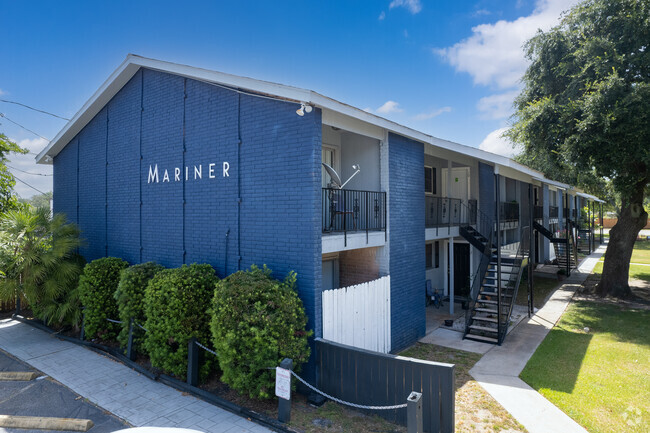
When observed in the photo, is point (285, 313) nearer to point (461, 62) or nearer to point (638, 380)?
point (638, 380)

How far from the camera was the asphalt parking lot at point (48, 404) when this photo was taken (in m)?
6.09

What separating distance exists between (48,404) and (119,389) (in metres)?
1.11

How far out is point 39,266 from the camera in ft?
32.5

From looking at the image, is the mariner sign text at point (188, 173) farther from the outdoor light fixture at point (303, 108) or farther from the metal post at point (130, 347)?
the metal post at point (130, 347)

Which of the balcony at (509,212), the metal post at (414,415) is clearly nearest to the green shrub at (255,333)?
the metal post at (414,415)

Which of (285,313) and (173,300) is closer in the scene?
(285,313)

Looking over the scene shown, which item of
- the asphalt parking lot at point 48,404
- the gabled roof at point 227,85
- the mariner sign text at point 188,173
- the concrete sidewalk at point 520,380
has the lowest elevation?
the concrete sidewalk at point 520,380

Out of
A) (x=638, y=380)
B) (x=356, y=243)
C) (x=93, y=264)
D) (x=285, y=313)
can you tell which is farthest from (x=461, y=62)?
(x=93, y=264)

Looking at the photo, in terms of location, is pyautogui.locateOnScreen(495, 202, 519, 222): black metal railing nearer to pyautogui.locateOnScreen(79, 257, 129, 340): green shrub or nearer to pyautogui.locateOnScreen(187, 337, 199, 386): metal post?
pyautogui.locateOnScreen(187, 337, 199, 386): metal post

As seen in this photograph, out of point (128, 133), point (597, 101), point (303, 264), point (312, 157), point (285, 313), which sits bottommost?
point (285, 313)

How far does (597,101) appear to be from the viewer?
39.8 ft

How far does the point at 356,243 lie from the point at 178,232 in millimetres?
4604

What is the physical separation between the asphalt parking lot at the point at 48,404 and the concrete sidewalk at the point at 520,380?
6457mm

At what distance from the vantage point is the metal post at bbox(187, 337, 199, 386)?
7285 millimetres
